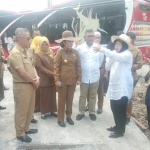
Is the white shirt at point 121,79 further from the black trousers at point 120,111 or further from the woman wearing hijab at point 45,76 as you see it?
the woman wearing hijab at point 45,76

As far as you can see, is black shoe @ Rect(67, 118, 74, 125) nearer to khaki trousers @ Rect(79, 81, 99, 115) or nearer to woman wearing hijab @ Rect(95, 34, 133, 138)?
khaki trousers @ Rect(79, 81, 99, 115)

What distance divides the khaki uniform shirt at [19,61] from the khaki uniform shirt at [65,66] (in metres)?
0.55

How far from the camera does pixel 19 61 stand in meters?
2.81

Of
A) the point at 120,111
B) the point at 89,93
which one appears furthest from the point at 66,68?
the point at 120,111

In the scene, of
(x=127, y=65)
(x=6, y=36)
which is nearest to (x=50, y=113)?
(x=127, y=65)

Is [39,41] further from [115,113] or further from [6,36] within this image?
[6,36]

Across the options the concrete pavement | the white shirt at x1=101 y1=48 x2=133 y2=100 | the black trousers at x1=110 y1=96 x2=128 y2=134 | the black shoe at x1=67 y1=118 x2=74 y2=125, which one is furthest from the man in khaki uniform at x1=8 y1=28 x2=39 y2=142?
the black trousers at x1=110 y1=96 x2=128 y2=134

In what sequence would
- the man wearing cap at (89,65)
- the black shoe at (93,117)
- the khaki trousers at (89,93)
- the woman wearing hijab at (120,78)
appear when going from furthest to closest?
the black shoe at (93,117) < the khaki trousers at (89,93) < the man wearing cap at (89,65) < the woman wearing hijab at (120,78)

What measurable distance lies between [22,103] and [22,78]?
372mm

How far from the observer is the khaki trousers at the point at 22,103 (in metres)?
2.95

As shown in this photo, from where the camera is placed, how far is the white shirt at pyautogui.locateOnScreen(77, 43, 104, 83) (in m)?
3.76

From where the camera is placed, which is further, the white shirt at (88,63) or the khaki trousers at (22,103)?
the white shirt at (88,63)

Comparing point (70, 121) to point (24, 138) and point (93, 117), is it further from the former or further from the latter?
point (24, 138)

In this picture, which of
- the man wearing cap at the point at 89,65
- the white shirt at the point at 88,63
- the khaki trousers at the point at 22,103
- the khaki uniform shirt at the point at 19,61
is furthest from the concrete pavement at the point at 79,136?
the khaki uniform shirt at the point at 19,61
